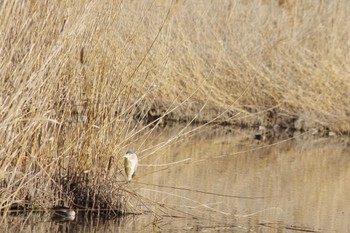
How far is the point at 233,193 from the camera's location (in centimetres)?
668

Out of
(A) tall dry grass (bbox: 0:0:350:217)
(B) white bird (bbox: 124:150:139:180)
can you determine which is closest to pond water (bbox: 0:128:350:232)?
(B) white bird (bbox: 124:150:139:180)

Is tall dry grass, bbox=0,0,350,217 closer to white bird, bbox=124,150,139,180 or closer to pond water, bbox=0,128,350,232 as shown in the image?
white bird, bbox=124,150,139,180

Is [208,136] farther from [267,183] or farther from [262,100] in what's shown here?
[267,183]

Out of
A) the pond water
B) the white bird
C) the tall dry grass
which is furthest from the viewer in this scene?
the white bird

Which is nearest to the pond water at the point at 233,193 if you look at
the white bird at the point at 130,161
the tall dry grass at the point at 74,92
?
the white bird at the point at 130,161

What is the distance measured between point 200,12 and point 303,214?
5.19m

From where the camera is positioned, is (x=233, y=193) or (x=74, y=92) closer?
(x=74, y=92)

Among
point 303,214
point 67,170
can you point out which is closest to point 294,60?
point 303,214

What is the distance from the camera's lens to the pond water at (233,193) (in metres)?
5.55

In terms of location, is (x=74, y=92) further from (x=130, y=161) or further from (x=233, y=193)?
(x=233, y=193)

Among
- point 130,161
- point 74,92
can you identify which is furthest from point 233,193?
point 74,92

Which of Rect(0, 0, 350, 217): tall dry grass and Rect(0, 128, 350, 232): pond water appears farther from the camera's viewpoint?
Rect(0, 128, 350, 232): pond water

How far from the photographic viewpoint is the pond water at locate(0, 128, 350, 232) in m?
5.55

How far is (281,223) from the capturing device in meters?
5.82
